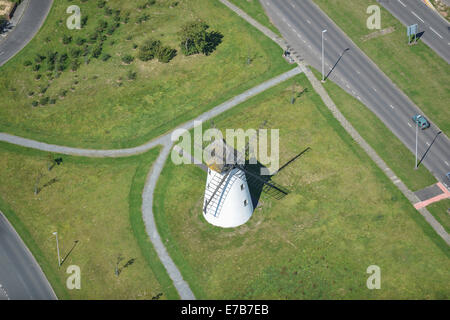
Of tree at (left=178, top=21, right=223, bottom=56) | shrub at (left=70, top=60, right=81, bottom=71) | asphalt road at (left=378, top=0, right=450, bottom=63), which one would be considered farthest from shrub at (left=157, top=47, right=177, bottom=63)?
asphalt road at (left=378, top=0, right=450, bottom=63)

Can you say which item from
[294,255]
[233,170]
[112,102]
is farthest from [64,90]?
[294,255]

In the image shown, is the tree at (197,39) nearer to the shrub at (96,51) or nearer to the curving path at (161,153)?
the curving path at (161,153)

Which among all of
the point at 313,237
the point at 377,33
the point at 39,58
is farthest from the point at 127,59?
the point at 313,237

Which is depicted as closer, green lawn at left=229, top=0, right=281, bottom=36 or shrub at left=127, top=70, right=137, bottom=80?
shrub at left=127, top=70, right=137, bottom=80

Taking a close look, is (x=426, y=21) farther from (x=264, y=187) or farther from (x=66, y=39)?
(x=66, y=39)

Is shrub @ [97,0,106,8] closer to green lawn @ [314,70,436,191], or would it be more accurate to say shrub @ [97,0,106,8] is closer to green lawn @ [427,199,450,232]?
green lawn @ [314,70,436,191]
